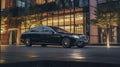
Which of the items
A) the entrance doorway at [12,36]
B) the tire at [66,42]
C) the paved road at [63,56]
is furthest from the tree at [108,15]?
the entrance doorway at [12,36]

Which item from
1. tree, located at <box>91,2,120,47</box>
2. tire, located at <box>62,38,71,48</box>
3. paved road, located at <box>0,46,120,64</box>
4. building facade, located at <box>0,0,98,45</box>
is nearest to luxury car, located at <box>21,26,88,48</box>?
tire, located at <box>62,38,71,48</box>

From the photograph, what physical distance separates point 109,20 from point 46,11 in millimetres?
Result: 17622

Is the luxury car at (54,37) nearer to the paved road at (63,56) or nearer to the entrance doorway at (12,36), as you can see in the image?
the paved road at (63,56)

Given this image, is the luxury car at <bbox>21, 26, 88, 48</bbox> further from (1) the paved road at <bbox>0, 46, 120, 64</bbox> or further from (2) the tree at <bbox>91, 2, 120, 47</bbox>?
(2) the tree at <bbox>91, 2, 120, 47</bbox>

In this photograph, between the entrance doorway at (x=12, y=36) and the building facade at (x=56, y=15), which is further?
the entrance doorway at (x=12, y=36)

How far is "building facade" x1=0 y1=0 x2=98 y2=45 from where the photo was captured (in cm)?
3962

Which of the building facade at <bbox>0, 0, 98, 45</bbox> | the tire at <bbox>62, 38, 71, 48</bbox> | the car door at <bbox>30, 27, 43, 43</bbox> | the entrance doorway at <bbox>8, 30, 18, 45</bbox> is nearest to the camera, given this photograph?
the tire at <bbox>62, 38, 71, 48</bbox>

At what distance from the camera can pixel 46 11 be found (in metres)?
45.4

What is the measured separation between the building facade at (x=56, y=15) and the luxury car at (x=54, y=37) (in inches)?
716

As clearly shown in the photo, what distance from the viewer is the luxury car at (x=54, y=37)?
18.8m

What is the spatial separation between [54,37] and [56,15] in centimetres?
2493

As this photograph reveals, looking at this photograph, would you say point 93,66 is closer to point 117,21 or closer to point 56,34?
point 56,34

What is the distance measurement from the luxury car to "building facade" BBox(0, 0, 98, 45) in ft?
59.6

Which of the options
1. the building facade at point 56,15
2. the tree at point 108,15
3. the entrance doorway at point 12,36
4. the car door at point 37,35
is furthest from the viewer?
the entrance doorway at point 12,36
